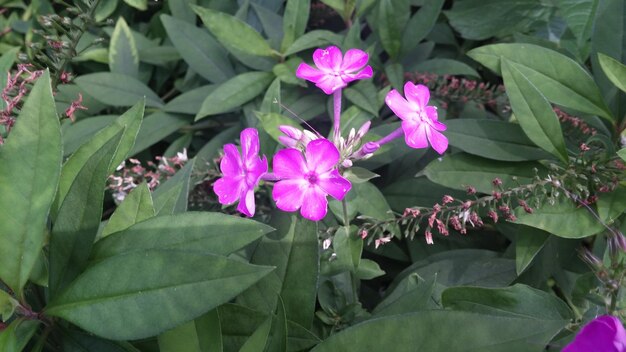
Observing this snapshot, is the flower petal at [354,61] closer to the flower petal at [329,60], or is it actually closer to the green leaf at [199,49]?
the flower petal at [329,60]

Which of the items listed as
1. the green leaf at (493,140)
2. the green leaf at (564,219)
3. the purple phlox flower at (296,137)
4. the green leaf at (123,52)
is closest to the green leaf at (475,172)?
the green leaf at (493,140)

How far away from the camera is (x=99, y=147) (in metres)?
1.17

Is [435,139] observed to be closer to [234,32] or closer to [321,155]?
[321,155]

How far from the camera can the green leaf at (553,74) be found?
4.59 ft

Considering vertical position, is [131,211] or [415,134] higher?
[415,134]

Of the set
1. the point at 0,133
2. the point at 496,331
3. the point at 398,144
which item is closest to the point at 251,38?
the point at 398,144

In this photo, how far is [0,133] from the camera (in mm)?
1293

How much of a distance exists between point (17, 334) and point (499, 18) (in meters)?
1.61

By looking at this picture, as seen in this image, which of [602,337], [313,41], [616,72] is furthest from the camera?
[313,41]

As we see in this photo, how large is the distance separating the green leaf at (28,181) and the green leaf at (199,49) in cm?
86

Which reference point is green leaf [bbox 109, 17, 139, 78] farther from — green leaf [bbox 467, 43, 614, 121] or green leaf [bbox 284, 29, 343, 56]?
Answer: green leaf [bbox 467, 43, 614, 121]

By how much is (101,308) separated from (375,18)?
1256 mm

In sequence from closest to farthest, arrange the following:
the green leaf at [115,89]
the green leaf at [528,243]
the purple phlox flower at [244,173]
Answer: the purple phlox flower at [244,173]
the green leaf at [528,243]
the green leaf at [115,89]

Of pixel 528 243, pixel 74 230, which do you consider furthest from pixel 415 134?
pixel 74 230
